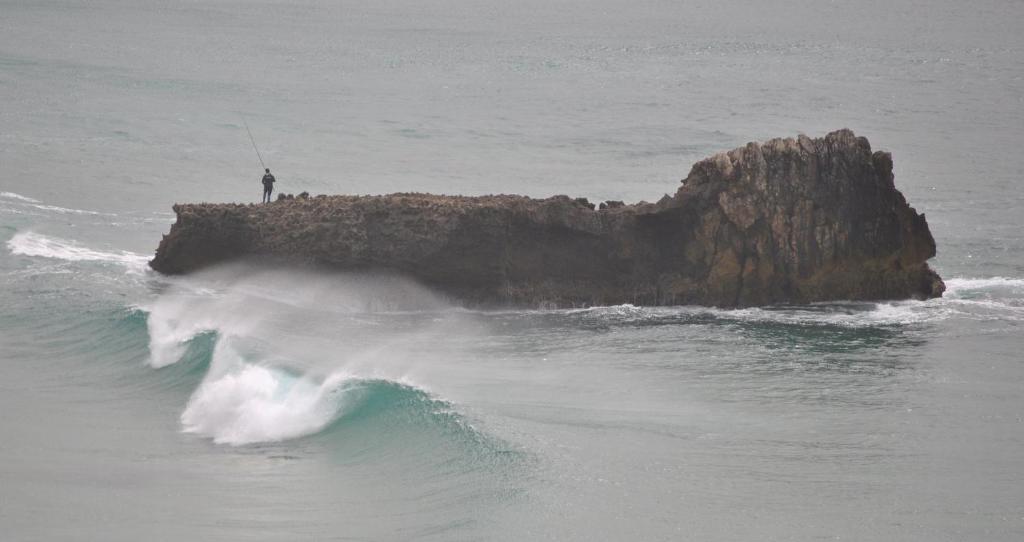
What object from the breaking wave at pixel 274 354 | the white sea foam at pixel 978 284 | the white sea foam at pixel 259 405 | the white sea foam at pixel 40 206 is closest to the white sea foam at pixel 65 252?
the breaking wave at pixel 274 354

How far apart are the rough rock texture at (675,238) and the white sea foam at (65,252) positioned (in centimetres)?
523

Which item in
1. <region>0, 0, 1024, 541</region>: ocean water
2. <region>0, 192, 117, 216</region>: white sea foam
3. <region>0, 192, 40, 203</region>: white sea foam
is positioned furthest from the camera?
<region>0, 192, 40, 203</region>: white sea foam

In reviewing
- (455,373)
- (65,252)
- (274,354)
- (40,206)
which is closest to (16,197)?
(40,206)

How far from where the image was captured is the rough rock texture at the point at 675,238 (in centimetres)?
3178

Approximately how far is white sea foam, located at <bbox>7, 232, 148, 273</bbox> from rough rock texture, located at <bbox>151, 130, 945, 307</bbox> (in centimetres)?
523

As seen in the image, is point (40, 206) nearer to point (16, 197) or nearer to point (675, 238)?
point (16, 197)

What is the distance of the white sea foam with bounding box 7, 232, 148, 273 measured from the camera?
35.4m

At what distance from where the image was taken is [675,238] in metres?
32.2

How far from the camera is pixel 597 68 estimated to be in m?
84.8

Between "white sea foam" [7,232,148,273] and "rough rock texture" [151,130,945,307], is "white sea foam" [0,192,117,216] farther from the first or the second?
"rough rock texture" [151,130,945,307]

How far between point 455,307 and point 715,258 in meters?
6.02

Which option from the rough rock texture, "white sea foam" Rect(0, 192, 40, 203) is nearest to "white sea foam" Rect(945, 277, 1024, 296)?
the rough rock texture

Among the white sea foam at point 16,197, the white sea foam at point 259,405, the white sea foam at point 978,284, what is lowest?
the white sea foam at point 259,405

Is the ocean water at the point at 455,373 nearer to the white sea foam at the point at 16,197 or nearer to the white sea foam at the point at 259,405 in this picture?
the white sea foam at the point at 259,405
